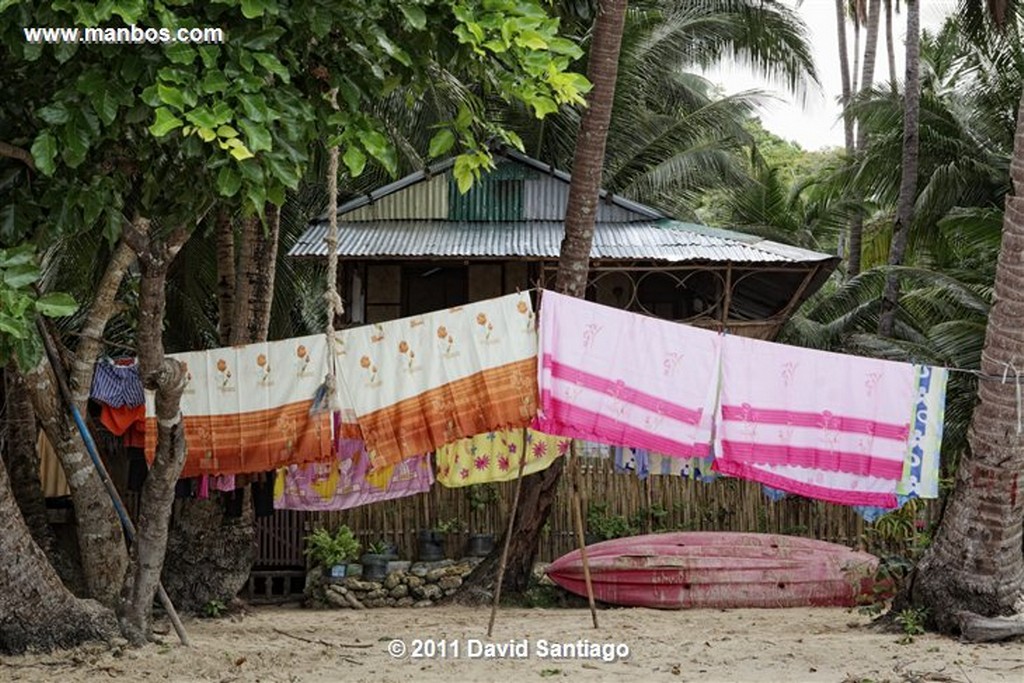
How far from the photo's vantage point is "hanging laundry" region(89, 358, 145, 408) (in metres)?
10.3

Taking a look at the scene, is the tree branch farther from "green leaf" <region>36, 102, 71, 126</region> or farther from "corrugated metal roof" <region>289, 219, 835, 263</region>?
"corrugated metal roof" <region>289, 219, 835, 263</region>

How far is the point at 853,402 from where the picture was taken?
337 inches

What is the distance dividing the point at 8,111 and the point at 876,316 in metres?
15.2

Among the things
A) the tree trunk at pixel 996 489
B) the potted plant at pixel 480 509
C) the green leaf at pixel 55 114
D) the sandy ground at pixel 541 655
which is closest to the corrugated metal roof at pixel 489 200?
the potted plant at pixel 480 509

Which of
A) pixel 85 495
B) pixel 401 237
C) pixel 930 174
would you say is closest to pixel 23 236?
pixel 85 495

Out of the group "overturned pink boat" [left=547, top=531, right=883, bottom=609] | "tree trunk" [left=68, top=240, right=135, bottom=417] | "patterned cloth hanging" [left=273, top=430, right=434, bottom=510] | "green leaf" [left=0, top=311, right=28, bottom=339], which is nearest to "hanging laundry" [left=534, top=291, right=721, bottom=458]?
"patterned cloth hanging" [left=273, top=430, right=434, bottom=510]

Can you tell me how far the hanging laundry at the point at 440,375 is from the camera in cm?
865

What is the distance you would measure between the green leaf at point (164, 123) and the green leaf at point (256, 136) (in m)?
0.28

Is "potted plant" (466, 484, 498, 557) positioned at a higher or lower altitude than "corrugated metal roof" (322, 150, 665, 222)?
lower

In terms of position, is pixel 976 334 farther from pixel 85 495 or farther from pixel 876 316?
pixel 85 495

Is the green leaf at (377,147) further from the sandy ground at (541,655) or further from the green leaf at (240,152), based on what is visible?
the sandy ground at (541,655)

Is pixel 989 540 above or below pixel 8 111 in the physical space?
below

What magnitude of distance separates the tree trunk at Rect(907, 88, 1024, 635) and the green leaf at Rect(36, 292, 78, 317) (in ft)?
19.8

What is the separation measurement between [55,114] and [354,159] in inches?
54.5
